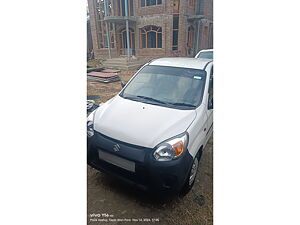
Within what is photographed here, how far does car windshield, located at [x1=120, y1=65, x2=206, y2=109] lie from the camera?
1970mm

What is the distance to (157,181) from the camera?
4.90 ft

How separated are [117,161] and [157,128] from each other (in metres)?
0.52

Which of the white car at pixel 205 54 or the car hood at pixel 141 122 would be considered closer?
the car hood at pixel 141 122

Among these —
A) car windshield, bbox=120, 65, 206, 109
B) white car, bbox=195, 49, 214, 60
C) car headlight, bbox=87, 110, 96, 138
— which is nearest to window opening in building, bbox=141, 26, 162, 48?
car windshield, bbox=120, 65, 206, 109

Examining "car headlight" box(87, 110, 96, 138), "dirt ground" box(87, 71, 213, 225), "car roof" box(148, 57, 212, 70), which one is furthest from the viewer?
"car roof" box(148, 57, 212, 70)

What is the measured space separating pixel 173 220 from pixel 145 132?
0.98m

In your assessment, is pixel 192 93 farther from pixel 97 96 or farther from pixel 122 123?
pixel 97 96

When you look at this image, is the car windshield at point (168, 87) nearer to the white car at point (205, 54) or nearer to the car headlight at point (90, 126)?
the white car at point (205, 54)

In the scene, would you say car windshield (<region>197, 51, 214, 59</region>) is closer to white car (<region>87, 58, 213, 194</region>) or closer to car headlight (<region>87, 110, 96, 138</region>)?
white car (<region>87, 58, 213, 194</region>)

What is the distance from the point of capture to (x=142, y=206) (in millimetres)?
1751

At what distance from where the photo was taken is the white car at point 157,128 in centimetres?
149

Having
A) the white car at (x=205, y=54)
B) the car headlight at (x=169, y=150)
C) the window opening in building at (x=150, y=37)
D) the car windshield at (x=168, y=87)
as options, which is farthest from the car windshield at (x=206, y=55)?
the car headlight at (x=169, y=150)

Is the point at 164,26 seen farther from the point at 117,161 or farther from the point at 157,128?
the point at 117,161

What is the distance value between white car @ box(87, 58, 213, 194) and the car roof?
0.01 meters
